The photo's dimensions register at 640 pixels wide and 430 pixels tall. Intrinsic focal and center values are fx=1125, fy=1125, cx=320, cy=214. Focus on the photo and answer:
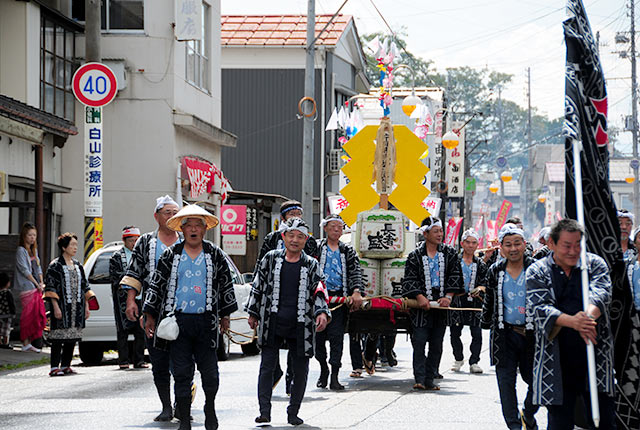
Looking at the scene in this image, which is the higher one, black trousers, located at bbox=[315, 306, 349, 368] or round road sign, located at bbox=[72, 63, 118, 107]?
round road sign, located at bbox=[72, 63, 118, 107]

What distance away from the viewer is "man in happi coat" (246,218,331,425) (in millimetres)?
10289

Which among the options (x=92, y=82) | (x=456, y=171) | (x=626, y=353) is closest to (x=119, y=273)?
(x=92, y=82)

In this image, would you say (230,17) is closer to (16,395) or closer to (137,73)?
(137,73)

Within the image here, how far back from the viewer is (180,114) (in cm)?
2664

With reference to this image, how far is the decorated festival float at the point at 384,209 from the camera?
44.4 ft

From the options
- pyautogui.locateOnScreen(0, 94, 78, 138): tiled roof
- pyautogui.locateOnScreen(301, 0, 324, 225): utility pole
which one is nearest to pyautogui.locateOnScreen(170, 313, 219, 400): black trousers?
pyautogui.locateOnScreen(0, 94, 78, 138): tiled roof

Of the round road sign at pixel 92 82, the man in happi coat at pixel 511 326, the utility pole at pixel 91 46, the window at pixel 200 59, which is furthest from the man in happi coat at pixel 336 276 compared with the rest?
the window at pixel 200 59

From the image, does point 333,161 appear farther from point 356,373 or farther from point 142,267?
point 142,267

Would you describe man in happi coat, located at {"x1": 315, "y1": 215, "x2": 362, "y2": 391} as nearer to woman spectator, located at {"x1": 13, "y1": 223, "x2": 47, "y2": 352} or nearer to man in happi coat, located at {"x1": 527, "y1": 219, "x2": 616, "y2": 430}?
man in happi coat, located at {"x1": 527, "y1": 219, "x2": 616, "y2": 430}

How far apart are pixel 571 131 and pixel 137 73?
19.8m

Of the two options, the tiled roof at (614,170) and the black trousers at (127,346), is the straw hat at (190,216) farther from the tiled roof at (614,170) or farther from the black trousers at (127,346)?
the tiled roof at (614,170)

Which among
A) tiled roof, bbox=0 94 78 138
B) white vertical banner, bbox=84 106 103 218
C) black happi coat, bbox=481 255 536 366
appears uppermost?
tiled roof, bbox=0 94 78 138

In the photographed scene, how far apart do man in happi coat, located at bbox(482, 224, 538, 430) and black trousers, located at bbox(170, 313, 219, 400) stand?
244cm

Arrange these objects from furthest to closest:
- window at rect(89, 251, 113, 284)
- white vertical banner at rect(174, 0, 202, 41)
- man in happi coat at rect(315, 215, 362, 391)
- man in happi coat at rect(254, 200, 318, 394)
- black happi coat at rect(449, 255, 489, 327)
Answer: white vertical banner at rect(174, 0, 202, 41)
window at rect(89, 251, 113, 284)
black happi coat at rect(449, 255, 489, 327)
man in happi coat at rect(315, 215, 362, 391)
man in happi coat at rect(254, 200, 318, 394)
